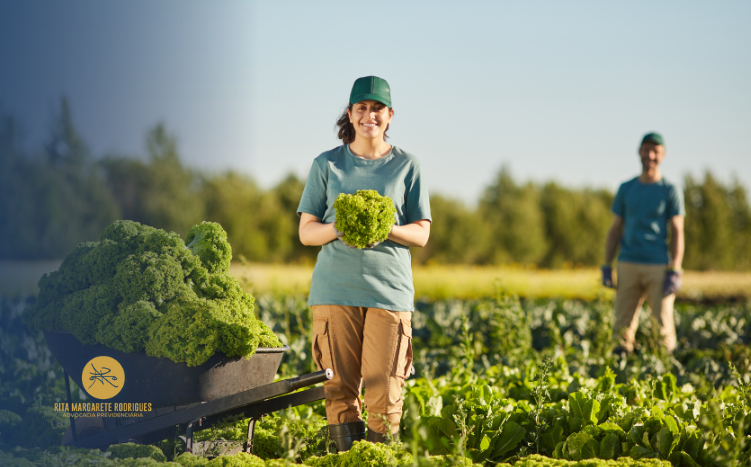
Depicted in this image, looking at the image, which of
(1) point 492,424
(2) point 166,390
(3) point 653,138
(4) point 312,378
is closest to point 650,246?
(3) point 653,138

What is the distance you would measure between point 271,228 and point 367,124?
18.2 metres

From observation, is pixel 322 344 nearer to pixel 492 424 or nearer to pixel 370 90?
pixel 492 424

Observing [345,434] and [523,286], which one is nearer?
[345,434]

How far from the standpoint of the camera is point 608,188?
24.6 metres

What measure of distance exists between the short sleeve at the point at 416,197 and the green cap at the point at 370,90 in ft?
1.14

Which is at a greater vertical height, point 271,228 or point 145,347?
point 271,228

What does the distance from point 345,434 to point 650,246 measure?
385 cm

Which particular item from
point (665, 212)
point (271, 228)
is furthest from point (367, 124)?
point (271, 228)

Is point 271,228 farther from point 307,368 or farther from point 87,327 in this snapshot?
point 87,327

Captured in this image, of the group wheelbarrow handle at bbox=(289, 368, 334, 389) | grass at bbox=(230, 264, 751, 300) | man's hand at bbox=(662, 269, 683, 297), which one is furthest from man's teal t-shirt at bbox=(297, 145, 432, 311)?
grass at bbox=(230, 264, 751, 300)

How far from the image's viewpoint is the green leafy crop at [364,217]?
93.2 inches

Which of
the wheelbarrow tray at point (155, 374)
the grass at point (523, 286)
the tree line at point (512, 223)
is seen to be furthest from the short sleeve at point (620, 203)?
the tree line at point (512, 223)

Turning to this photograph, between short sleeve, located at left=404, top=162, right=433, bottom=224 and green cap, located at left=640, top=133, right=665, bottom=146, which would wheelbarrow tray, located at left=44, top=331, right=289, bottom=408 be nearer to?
short sleeve, located at left=404, top=162, right=433, bottom=224

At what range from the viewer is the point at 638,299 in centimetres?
553
